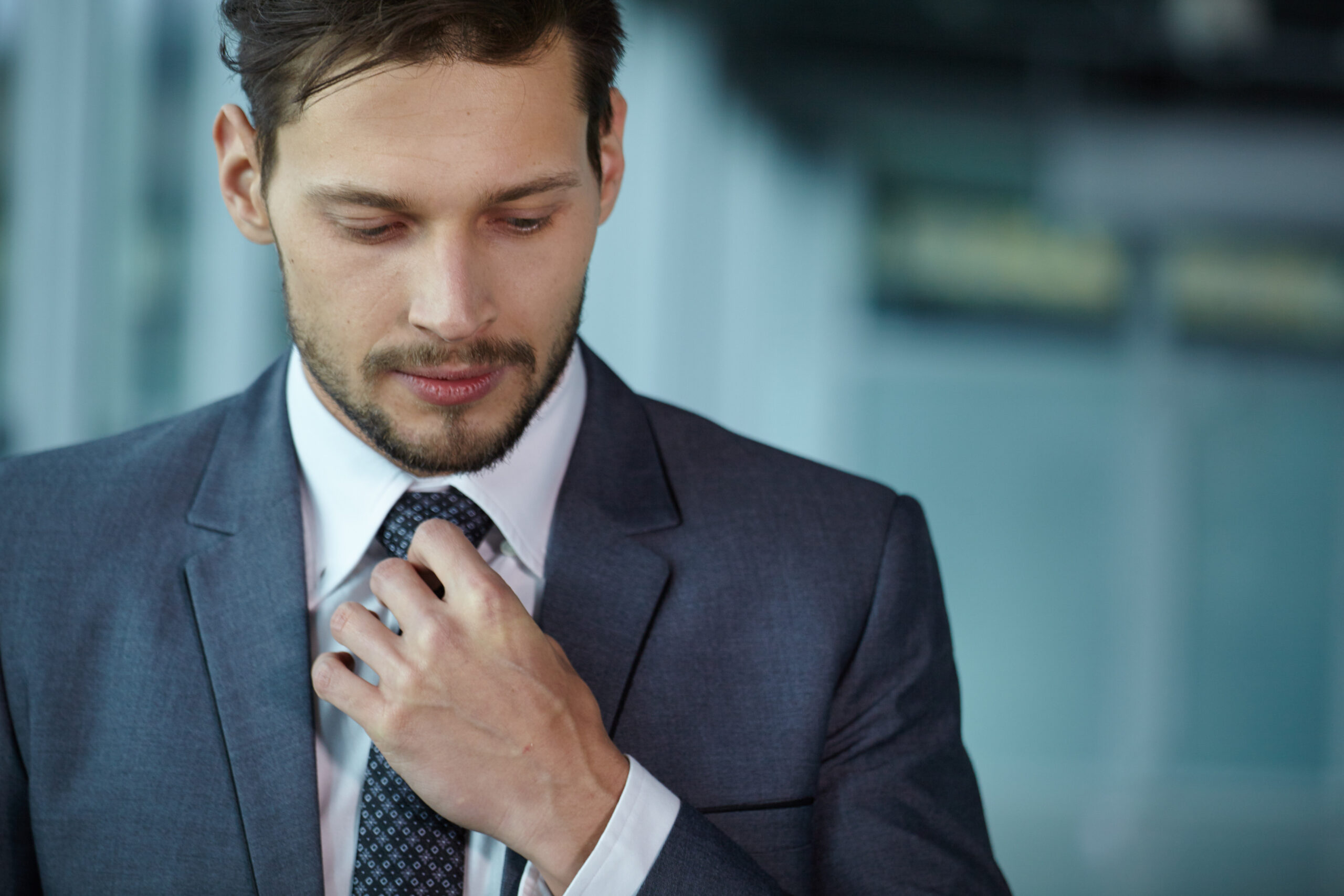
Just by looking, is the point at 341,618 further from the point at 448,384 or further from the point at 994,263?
the point at 994,263

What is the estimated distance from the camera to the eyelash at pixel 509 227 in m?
1.22

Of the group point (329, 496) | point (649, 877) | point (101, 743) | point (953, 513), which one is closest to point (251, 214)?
point (329, 496)

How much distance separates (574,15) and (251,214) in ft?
1.42

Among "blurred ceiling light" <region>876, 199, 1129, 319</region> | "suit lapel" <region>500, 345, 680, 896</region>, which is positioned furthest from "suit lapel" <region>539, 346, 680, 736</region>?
"blurred ceiling light" <region>876, 199, 1129, 319</region>

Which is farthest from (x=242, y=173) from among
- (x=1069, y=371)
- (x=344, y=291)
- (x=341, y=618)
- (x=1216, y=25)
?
(x=1069, y=371)

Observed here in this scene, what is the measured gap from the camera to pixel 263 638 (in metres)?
1.26

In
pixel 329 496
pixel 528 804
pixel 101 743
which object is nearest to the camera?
pixel 528 804

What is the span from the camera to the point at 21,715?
127 cm

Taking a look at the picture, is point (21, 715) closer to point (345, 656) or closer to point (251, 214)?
point (345, 656)

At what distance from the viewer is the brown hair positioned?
1.17 m

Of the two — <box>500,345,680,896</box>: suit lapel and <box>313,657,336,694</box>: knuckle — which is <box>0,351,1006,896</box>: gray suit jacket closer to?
<box>500,345,680,896</box>: suit lapel

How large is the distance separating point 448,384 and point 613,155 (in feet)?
1.23

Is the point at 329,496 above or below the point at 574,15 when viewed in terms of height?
below

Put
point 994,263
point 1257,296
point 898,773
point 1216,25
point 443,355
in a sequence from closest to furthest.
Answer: point 443,355
point 898,773
point 1216,25
point 1257,296
point 994,263
